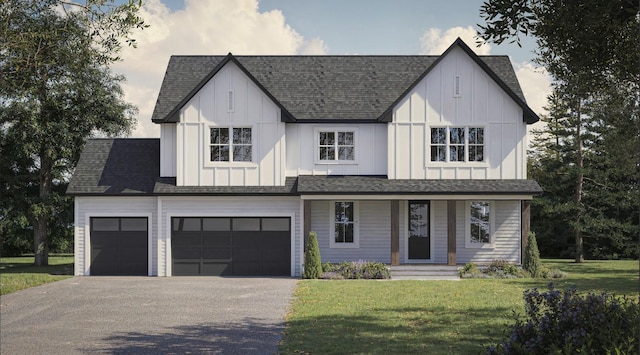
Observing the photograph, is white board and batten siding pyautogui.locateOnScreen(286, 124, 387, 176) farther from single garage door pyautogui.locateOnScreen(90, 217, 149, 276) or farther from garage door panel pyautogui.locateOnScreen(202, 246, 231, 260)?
single garage door pyautogui.locateOnScreen(90, 217, 149, 276)

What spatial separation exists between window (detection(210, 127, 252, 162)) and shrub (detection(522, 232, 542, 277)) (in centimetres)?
1040

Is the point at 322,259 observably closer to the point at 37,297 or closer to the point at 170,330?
the point at 37,297

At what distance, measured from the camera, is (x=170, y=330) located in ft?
48.7

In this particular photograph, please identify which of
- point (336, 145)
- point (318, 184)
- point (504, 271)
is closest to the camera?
point (504, 271)

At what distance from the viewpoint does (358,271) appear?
2584 centimetres

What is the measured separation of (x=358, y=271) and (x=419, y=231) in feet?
12.6

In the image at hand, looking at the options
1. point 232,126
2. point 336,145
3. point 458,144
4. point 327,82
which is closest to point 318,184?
point 336,145

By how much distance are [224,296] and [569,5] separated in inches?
502

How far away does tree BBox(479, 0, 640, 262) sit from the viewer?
1108 cm

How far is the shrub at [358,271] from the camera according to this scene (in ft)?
84.3

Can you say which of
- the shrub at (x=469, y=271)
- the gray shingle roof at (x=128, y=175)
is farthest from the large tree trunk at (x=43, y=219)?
the shrub at (x=469, y=271)

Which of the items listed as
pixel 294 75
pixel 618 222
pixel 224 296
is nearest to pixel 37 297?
pixel 224 296

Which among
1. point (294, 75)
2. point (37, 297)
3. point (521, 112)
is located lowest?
point (37, 297)

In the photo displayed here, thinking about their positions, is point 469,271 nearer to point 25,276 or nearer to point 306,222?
point 306,222
